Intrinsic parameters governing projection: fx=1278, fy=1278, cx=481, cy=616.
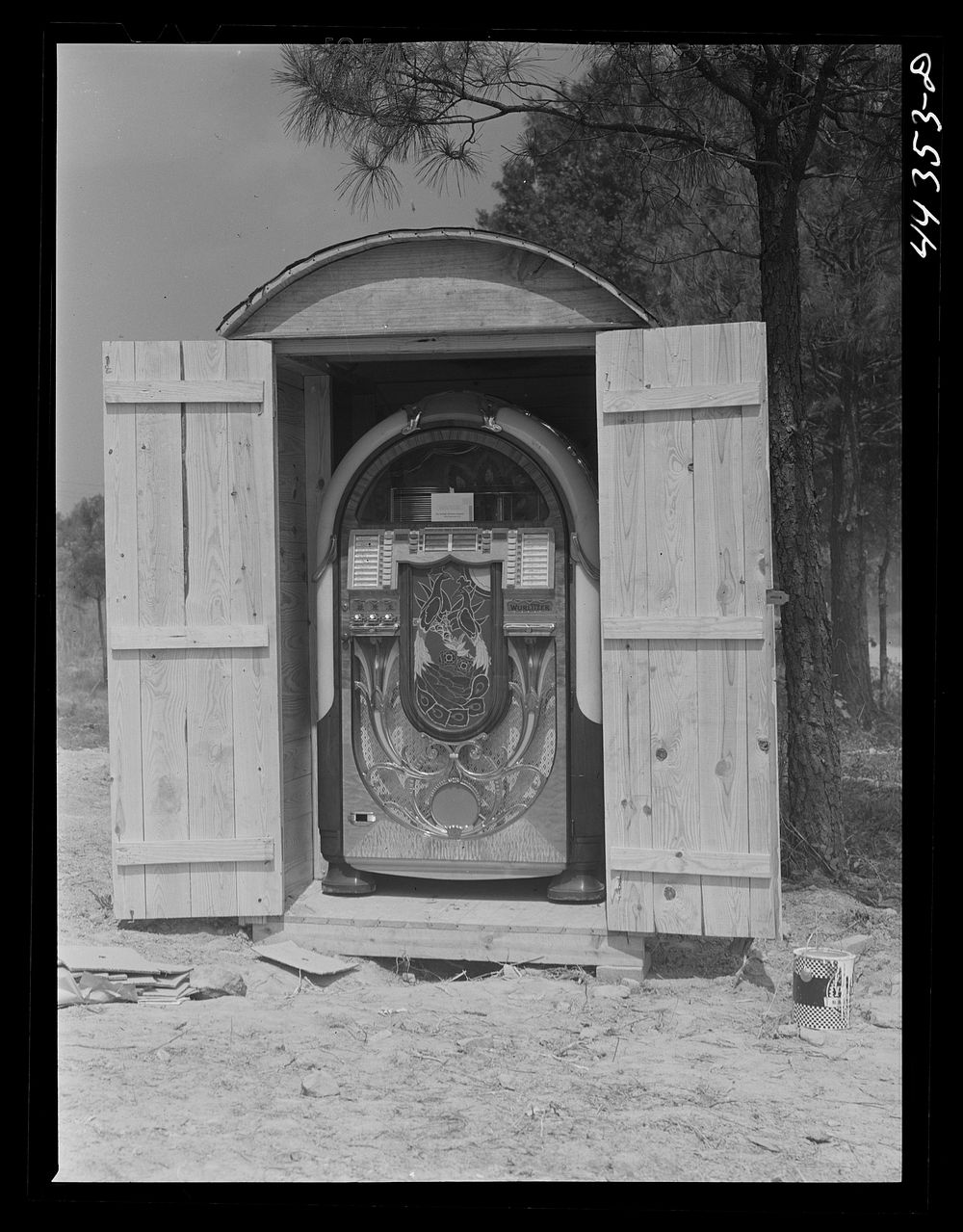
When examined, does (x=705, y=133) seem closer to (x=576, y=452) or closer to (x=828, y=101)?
(x=828, y=101)

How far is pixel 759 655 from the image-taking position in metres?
4.70

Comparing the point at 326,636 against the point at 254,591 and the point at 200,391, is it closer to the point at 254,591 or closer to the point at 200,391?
the point at 254,591

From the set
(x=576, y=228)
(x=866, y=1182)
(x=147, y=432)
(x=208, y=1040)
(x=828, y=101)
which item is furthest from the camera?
(x=576, y=228)

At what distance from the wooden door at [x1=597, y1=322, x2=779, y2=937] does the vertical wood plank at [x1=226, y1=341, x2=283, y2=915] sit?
50.9 inches

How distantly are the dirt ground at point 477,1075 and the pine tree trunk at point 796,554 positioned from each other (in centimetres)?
116

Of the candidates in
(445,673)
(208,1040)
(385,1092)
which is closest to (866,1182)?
(385,1092)

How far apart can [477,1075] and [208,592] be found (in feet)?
6.91

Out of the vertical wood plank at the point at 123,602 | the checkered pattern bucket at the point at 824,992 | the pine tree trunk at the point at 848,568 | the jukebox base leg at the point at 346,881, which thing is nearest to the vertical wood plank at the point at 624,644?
the checkered pattern bucket at the point at 824,992

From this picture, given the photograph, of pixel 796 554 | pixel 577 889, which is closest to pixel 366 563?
pixel 577 889

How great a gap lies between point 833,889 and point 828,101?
3.77 metres

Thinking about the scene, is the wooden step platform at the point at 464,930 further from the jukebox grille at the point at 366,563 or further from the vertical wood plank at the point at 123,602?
the jukebox grille at the point at 366,563

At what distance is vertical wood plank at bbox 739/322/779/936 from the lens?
184 inches

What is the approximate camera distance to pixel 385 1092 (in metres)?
3.95

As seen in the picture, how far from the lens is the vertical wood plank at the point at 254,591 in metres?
5.00
